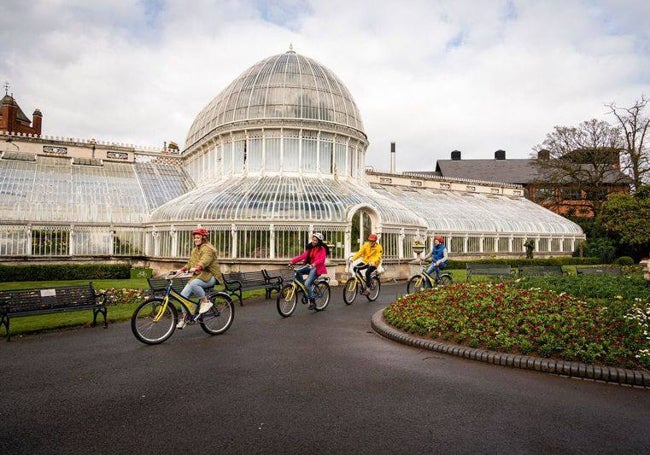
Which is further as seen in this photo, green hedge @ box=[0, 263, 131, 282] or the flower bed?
green hedge @ box=[0, 263, 131, 282]

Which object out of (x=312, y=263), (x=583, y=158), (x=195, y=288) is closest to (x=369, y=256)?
(x=312, y=263)

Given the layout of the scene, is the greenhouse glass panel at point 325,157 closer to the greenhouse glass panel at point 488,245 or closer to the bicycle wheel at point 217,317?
the greenhouse glass panel at point 488,245

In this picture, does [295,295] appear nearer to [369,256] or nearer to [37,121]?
[369,256]

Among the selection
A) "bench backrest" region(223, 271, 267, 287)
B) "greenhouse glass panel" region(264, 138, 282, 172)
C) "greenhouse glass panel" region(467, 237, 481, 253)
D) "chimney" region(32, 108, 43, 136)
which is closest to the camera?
"bench backrest" region(223, 271, 267, 287)

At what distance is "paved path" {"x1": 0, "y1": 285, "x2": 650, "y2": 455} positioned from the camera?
15.5 ft

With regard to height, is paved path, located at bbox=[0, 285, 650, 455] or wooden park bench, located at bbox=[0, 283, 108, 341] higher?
wooden park bench, located at bbox=[0, 283, 108, 341]

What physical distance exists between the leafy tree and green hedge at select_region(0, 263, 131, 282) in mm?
36765

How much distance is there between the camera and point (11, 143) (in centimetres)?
3125

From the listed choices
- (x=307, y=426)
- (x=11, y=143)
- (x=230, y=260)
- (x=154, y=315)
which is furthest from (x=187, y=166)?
(x=307, y=426)

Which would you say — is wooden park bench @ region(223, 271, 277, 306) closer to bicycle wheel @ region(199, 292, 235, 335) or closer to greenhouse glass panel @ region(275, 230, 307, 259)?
bicycle wheel @ region(199, 292, 235, 335)

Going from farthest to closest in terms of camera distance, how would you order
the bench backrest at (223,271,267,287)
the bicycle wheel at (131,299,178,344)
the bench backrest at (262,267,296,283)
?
the bench backrest at (262,267,296,283)
the bench backrest at (223,271,267,287)
the bicycle wheel at (131,299,178,344)

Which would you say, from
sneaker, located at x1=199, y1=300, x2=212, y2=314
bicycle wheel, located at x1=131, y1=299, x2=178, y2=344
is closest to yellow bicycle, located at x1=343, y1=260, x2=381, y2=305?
sneaker, located at x1=199, y1=300, x2=212, y2=314

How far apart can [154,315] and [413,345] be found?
526cm

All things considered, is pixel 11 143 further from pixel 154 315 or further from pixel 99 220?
pixel 154 315
